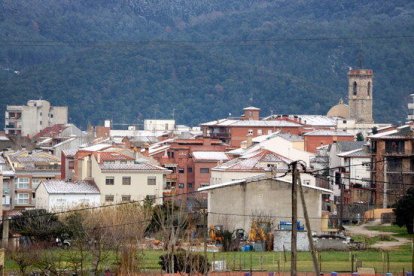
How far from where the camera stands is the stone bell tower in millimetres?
152750

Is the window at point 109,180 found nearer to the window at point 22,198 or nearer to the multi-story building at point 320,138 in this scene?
the window at point 22,198

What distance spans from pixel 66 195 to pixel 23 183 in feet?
37.1

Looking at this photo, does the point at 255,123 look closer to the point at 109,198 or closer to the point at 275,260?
the point at 109,198

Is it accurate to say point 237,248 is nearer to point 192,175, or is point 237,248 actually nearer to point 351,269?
point 351,269

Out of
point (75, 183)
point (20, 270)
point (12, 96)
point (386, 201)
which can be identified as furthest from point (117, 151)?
point (12, 96)

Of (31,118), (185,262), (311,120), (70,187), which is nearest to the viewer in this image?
(185,262)

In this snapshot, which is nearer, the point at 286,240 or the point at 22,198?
the point at 286,240

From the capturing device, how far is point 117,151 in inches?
2837

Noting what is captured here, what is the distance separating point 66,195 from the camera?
63.8 m

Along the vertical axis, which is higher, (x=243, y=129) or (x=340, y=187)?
(x=243, y=129)

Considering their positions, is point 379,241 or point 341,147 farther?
point 341,147

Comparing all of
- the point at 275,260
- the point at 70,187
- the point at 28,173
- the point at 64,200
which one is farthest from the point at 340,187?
the point at 275,260

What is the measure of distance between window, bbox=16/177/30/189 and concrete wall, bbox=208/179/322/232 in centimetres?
1845

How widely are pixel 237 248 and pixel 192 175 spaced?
3398cm
